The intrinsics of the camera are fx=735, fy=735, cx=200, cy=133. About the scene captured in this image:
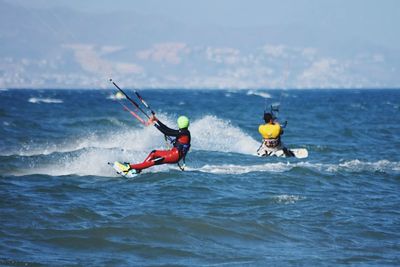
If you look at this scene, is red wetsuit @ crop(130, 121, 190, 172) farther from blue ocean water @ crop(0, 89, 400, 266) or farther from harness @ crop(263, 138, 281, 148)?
harness @ crop(263, 138, 281, 148)

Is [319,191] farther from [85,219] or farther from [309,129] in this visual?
[309,129]

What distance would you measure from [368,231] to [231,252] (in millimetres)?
3447

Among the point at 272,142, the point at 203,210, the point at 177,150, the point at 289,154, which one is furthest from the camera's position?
the point at 289,154

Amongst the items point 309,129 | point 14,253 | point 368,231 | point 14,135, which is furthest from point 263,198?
point 309,129

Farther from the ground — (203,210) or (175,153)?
(175,153)

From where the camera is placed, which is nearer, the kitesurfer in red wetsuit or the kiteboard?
the kitesurfer in red wetsuit

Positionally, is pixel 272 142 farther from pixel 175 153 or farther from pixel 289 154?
pixel 175 153

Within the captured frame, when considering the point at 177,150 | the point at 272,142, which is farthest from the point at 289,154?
the point at 177,150

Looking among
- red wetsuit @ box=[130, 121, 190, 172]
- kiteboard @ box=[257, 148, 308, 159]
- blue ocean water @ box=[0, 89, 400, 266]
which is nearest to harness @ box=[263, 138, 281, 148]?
kiteboard @ box=[257, 148, 308, 159]

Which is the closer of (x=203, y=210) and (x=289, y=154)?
(x=203, y=210)

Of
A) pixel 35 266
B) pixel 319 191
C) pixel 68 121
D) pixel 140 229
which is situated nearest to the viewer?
pixel 35 266

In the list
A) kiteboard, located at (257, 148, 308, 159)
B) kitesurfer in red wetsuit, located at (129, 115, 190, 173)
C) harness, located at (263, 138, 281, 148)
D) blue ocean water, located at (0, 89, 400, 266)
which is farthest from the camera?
kiteboard, located at (257, 148, 308, 159)

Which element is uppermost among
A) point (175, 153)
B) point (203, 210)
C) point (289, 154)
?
point (175, 153)

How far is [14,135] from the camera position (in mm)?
37094
